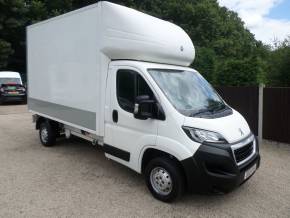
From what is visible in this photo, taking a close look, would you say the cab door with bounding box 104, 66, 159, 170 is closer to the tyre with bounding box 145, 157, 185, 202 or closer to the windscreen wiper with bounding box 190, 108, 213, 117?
the tyre with bounding box 145, 157, 185, 202

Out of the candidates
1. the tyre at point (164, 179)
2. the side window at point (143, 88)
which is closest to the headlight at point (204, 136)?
the tyre at point (164, 179)

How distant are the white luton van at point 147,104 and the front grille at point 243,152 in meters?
0.01

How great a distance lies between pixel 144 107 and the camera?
4039 mm

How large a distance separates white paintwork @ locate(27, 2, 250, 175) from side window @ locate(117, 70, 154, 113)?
0.09 metres

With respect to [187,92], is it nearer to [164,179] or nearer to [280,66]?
[164,179]

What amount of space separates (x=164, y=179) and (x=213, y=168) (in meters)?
0.79

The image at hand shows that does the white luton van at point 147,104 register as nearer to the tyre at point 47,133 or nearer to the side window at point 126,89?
the side window at point 126,89

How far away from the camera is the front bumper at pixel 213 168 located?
367 cm

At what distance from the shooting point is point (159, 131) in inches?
162

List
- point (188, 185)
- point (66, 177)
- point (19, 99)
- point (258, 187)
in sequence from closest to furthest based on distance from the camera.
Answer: point (188, 185) → point (258, 187) → point (66, 177) → point (19, 99)

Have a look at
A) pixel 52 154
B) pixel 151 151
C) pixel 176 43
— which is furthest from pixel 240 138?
pixel 52 154

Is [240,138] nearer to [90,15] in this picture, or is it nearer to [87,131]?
[87,131]

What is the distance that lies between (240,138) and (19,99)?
16.9m

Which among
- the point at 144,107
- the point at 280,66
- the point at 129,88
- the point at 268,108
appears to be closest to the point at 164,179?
the point at 144,107
